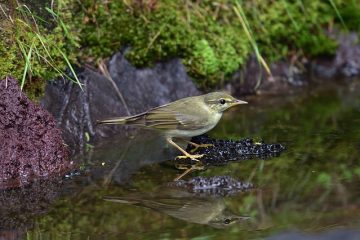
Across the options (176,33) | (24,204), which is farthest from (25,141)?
(176,33)

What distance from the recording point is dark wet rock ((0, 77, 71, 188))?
6172mm

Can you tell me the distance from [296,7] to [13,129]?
4458mm

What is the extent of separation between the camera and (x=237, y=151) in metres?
6.54

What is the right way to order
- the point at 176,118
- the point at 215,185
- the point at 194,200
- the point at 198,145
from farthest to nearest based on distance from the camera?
1. the point at 176,118
2. the point at 198,145
3. the point at 215,185
4. the point at 194,200

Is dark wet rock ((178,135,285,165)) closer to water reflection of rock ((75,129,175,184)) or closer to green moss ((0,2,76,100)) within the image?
water reflection of rock ((75,129,175,184))

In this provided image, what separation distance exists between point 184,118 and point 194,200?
1553mm

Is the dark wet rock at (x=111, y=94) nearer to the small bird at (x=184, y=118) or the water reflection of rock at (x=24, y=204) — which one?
the small bird at (x=184, y=118)

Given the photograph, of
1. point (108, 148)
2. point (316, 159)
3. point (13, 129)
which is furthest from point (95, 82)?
point (316, 159)

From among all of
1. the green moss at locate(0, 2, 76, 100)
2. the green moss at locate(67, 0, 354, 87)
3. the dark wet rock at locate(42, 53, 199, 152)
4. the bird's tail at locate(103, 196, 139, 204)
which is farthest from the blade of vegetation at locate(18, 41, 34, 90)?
the bird's tail at locate(103, 196, 139, 204)

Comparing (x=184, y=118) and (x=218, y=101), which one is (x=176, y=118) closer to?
(x=184, y=118)

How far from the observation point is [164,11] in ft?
27.0

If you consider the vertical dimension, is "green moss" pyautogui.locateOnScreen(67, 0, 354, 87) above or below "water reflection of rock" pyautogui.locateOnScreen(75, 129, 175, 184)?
above

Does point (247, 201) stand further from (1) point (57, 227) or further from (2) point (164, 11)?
(2) point (164, 11)

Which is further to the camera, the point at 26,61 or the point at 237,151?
the point at 26,61
